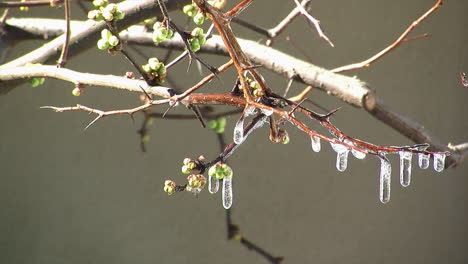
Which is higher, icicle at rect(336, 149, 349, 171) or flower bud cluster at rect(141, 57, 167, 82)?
flower bud cluster at rect(141, 57, 167, 82)

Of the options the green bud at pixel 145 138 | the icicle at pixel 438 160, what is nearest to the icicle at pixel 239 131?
the icicle at pixel 438 160

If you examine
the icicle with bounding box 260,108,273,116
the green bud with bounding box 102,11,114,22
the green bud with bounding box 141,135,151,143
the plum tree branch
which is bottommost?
the icicle with bounding box 260,108,273,116

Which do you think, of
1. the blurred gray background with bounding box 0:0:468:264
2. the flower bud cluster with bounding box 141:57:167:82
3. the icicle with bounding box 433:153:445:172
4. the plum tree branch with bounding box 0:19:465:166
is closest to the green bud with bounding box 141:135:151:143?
the blurred gray background with bounding box 0:0:468:264

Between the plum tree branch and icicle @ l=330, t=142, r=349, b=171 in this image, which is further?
the plum tree branch

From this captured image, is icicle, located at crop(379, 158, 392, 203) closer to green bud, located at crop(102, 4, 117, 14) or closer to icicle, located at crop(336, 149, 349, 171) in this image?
icicle, located at crop(336, 149, 349, 171)

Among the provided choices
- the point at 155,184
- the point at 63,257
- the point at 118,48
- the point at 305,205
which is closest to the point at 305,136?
the point at 305,205

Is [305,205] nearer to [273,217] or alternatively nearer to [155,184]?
[273,217]
